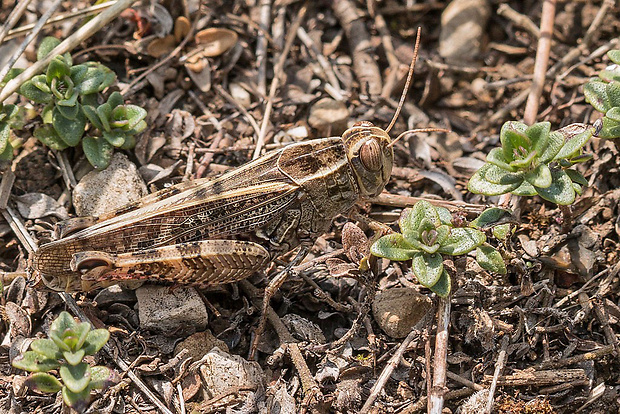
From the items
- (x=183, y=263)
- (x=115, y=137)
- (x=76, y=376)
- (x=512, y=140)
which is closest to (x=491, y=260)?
(x=512, y=140)

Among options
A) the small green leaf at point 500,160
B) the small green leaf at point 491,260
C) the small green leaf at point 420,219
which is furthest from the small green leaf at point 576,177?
the small green leaf at point 420,219

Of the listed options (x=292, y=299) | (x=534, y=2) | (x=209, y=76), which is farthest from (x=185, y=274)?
(x=534, y=2)

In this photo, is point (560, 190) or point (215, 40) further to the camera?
point (215, 40)

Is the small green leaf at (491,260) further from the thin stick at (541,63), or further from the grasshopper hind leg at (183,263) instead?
the thin stick at (541,63)

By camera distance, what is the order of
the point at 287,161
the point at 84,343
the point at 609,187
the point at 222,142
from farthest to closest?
the point at 222,142
the point at 609,187
the point at 287,161
the point at 84,343

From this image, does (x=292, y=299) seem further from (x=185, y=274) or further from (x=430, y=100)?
(x=430, y=100)

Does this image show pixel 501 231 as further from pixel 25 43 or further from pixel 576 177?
pixel 25 43

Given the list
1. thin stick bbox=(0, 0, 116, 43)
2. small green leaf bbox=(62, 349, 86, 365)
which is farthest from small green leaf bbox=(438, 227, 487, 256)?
thin stick bbox=(0, 0, 116, 43)

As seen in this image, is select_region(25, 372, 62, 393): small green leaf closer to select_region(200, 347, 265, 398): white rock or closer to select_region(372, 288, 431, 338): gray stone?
select_region(200, 347, 265, 398): white rock
